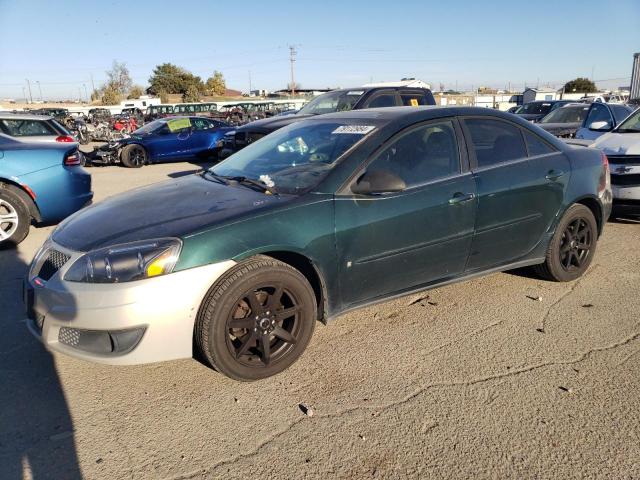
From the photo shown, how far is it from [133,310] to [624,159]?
19.9 ft

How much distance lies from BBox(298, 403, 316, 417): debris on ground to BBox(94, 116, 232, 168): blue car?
1230 centimetres

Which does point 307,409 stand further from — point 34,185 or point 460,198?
point 34,185

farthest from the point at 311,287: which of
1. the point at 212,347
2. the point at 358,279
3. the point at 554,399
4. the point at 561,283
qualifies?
the point at 561,283

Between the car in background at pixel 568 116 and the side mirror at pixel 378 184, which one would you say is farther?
the car in background at pixel 568 116

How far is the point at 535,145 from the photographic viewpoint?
4.12m

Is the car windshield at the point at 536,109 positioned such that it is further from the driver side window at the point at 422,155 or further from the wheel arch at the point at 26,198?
the wheel arch at the point at 26,198

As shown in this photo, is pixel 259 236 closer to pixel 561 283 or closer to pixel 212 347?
pixel 212 347

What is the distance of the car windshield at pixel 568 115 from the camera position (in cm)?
1280

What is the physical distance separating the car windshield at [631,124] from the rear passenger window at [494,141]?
406 cm

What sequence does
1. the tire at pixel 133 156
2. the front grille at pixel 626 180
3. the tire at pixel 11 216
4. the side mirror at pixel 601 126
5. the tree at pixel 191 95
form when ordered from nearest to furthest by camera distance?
the tire at pixel 11 216 → the front grille at pixel 626 180 → the side mirror at pixel 601 126 → the tire at pixel 133 156 → the tree at pixel 191 95

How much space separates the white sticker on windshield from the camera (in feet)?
11.5

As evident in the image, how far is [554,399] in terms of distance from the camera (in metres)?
2.76

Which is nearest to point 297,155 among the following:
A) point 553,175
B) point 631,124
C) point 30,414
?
point 553,175

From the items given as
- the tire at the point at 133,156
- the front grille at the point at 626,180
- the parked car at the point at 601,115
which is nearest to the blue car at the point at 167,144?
the tire at the point at 133,156
